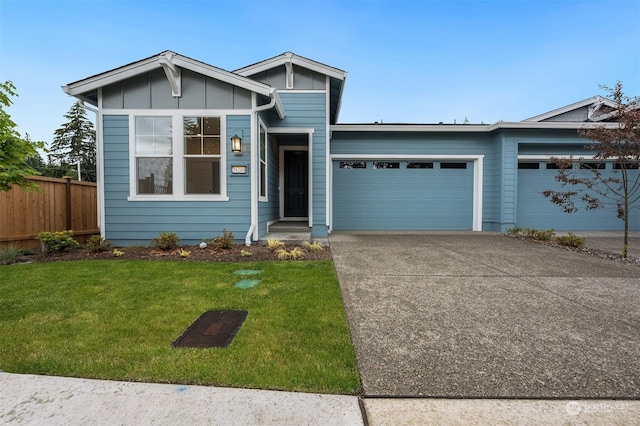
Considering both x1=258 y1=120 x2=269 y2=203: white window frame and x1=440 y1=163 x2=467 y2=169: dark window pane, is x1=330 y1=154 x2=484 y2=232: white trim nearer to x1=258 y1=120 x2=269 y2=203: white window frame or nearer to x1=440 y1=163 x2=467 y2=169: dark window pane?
x1=440 y1=163 x2=467 y2=169: dark window pane

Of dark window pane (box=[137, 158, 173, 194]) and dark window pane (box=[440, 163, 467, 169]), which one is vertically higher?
dark window pane (box=[440, 163, 467, 169])

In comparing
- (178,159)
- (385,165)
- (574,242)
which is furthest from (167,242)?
(574,242)

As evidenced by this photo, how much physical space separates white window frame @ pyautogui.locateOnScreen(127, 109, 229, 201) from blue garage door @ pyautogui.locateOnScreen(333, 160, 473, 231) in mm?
4011

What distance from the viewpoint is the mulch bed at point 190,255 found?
5492mm

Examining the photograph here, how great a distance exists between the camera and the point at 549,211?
9594 mm

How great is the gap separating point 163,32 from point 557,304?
14.5m

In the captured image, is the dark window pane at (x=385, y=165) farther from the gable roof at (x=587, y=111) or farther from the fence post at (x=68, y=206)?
the fence post at (x=68, y=206)

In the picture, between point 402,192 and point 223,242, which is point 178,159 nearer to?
point 223,242

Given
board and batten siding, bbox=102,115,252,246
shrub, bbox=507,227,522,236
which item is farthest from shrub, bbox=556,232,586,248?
board and batten siding, bbox=102,115,252,246

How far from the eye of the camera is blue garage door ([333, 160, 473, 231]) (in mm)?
9555

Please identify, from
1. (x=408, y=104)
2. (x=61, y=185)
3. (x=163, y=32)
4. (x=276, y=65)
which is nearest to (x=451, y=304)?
(x=276, y=65)

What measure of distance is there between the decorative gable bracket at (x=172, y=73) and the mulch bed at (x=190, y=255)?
3.31 m

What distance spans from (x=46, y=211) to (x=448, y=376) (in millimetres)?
8368

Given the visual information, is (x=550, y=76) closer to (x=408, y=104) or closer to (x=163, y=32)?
(x=408, y=104)
